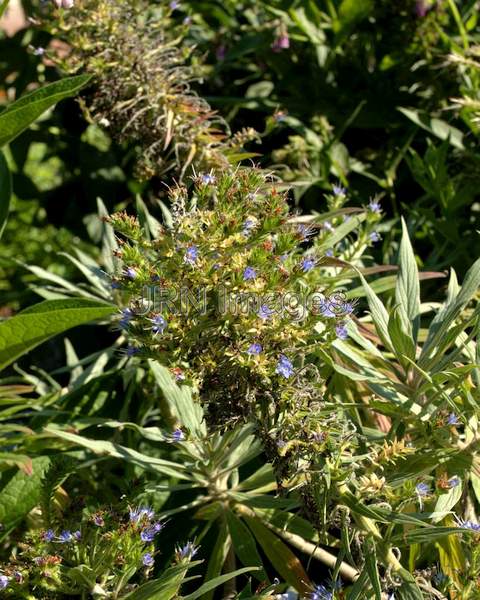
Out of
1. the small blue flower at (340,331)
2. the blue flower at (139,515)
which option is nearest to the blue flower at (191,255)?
the small blue flower at (340,331)

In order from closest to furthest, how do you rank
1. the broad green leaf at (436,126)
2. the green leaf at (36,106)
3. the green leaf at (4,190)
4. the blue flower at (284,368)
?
the blue flower at (284,368)
the green leaf at (36,106)
the green leaf at (4,190)
the broad green leaf at (436,126)

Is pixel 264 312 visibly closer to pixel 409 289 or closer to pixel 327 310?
pixel 327 310

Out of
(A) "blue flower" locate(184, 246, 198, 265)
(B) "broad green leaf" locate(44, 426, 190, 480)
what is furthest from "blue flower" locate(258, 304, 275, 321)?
(B) "broad green leaf" locate(44, 426, 190, 480)

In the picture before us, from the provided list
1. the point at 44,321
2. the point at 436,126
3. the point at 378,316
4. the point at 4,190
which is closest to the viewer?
the point at 44,321

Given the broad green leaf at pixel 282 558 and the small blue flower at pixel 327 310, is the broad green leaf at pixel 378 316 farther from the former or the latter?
the broad green leaf at pixel 282 558

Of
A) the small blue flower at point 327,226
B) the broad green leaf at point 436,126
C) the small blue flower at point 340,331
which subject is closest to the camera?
the small blue flower at point 340,331

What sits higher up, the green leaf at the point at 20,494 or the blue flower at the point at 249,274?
the blue flower at the point at 249,274

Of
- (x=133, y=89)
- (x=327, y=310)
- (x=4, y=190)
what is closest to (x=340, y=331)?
(x=327, y=310)
